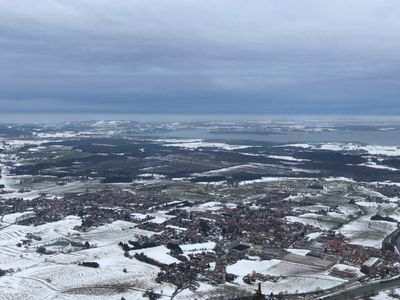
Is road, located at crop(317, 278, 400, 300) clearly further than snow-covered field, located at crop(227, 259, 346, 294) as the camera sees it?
No

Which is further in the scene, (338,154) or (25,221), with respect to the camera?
(338,154)

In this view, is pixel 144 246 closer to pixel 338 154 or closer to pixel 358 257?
pixel 358 257

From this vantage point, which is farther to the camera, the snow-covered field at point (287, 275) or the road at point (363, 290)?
the snow-covered field at point (287, 275)

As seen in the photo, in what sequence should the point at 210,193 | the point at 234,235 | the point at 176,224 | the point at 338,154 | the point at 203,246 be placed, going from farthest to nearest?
→ the point at 338,154
the point at 210,193
the point at 176,224
the point at 234,235
the point at 203,246

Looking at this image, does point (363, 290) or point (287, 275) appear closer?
point (363, 290)

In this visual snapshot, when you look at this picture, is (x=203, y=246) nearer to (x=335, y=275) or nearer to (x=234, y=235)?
(x=234, y=235)

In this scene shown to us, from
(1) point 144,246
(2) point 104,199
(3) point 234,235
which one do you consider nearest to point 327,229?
(3) point 234,235

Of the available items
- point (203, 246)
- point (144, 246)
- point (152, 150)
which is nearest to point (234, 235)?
point (203, 246)

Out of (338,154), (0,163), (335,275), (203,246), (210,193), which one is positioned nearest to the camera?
(335,275)

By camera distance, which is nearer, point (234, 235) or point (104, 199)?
point (234, 235)
